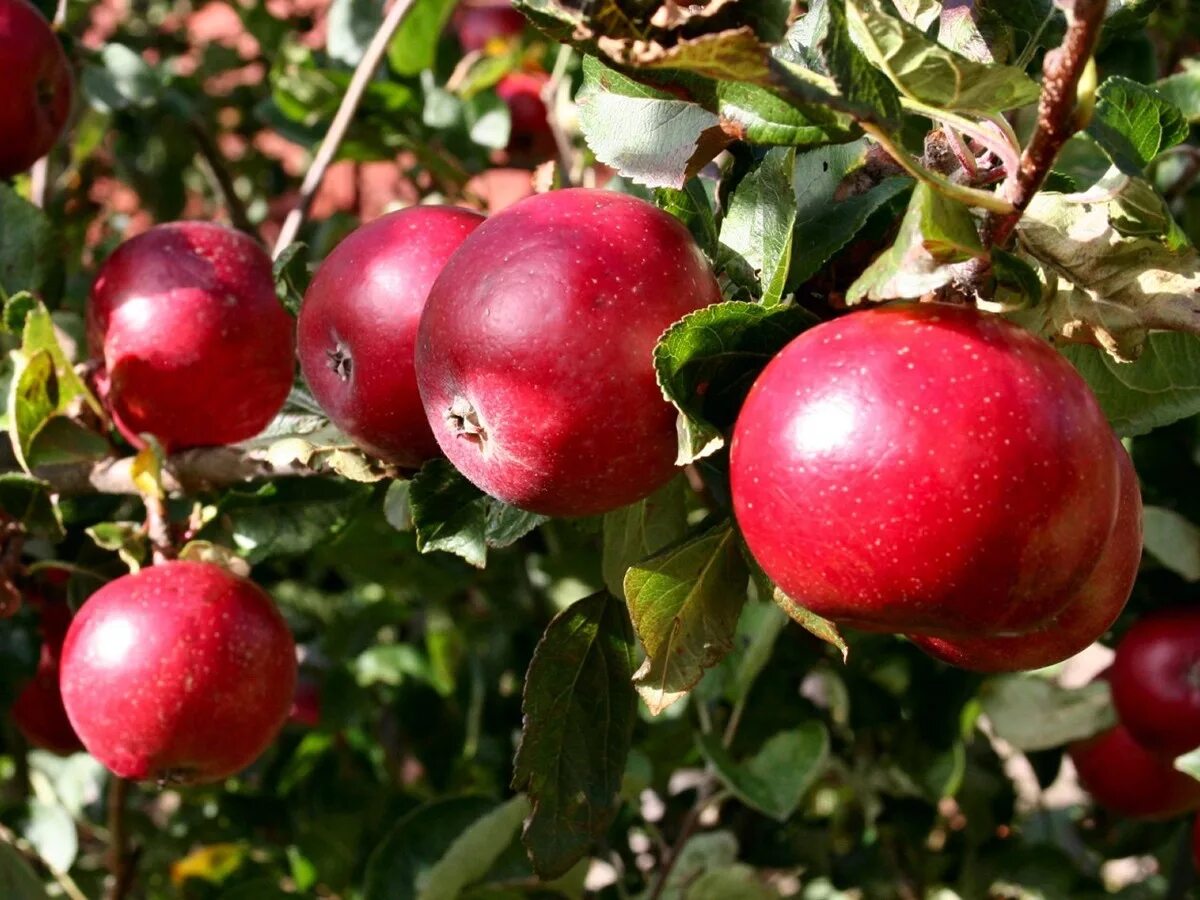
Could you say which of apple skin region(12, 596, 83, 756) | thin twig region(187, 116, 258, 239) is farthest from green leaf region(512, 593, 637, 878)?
thin twig region(187, 116, 258, 239)

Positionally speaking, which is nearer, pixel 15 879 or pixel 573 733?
pixel 573 733

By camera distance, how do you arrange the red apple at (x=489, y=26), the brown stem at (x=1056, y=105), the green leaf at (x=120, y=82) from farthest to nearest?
1. the red apple at (x=489, y=26)
2. the green leaf at (x=120, y=82)
3. the brown stem at (x=1056, y=105)

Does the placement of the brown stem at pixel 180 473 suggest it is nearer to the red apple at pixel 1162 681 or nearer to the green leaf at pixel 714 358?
the green leaf at pixel 714 358

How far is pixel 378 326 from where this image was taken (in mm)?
884

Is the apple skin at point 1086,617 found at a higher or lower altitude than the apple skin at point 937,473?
lower

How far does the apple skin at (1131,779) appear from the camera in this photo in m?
1.58

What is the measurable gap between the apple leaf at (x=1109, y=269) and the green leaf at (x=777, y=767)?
73 cm

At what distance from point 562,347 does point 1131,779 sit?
1172 mm

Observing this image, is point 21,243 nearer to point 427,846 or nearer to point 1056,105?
point 427,846

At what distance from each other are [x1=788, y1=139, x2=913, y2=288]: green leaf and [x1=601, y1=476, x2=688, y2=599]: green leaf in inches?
8.7

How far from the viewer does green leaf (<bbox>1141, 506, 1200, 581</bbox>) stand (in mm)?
1371

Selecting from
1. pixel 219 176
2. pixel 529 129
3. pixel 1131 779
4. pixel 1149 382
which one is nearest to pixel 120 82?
pixel 219 176

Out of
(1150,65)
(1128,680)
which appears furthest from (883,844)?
(1150,65)


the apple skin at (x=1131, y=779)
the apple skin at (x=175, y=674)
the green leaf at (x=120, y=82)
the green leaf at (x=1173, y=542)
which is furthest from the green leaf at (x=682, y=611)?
the green leaf at (x=120, y=82)
